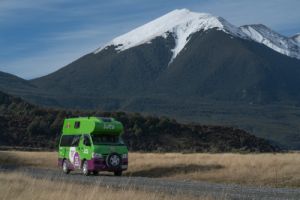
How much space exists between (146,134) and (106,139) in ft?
176

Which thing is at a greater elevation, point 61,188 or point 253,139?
point 61,188

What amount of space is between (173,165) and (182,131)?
182ft

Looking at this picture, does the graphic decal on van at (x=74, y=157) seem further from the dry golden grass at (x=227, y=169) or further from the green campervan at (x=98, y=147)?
the dry golden grass at (x=227, y=169)

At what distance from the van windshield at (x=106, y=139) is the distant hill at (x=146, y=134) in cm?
4647

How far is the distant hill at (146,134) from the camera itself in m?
83.0

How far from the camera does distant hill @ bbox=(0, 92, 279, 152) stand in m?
83.0

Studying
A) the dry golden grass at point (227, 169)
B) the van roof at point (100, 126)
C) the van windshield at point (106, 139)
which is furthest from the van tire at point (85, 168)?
the dry golden grass at point (227, 169)

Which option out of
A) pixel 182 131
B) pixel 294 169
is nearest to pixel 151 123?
pixel 182 131

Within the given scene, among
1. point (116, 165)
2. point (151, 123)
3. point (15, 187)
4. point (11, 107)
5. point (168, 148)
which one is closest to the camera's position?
point (15, 187)

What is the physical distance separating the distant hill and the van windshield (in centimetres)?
4647

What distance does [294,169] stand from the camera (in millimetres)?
27609

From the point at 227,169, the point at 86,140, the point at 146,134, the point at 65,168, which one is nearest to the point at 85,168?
the point at 86,140

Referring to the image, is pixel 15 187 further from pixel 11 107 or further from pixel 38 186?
pixel 11 107

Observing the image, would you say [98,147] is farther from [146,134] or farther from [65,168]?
[146,134]
